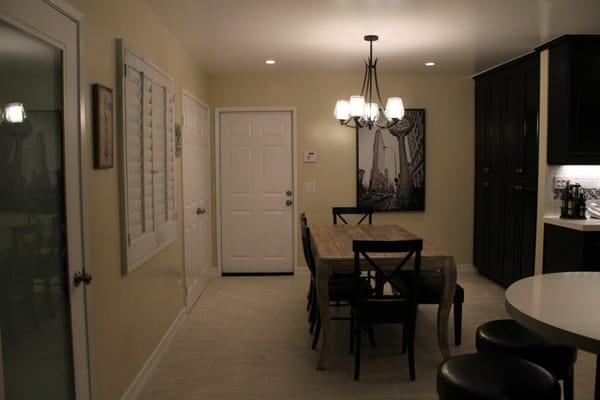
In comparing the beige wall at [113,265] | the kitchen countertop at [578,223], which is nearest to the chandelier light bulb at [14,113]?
the beige wall at [113,265]

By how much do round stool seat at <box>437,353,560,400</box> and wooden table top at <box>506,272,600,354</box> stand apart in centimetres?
23

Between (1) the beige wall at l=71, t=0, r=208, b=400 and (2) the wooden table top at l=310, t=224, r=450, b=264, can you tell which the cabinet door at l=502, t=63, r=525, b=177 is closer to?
(2) the wooden table top at l=310, t=224, r=450, b=264

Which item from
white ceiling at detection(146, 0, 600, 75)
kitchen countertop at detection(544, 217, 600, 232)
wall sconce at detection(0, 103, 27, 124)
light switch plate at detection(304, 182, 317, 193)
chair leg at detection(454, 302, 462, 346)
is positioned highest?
white ceiling at detection(146, 0, 600, 75)

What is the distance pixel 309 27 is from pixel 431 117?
263 centimetres

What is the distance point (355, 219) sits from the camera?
578cm

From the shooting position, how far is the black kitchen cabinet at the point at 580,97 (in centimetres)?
399

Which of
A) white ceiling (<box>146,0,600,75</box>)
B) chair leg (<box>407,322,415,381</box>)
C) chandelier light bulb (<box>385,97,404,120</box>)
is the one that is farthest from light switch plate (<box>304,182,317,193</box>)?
chair leg (<box>407,322,415,381</box>)

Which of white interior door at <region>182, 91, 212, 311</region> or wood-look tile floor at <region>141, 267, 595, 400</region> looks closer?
wood-look tile floor at <region>141, 267, 595, 400</region>

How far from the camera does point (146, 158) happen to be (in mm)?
3074

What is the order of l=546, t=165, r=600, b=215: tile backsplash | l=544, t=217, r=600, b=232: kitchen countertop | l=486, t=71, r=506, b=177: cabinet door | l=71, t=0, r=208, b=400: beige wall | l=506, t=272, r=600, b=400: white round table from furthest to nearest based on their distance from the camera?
l=486, t=71, r=506, b=177: cabinet door
l=546, t=165, r=600, b=215: tile backsplash
l=544, t=217, r=600, b=232: kitchen countertop
l=71, t=0, r=208, b=400: beige wall
l=506, t=272, r=600, b=400: white round table

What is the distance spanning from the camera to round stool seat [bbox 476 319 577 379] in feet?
6.42

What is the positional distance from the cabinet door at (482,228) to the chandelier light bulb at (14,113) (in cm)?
490

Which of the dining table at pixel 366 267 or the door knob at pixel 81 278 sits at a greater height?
the door knob at pixel 81 278

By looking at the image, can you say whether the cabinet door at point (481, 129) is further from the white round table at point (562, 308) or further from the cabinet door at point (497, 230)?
the white round table at point (562, 308)
